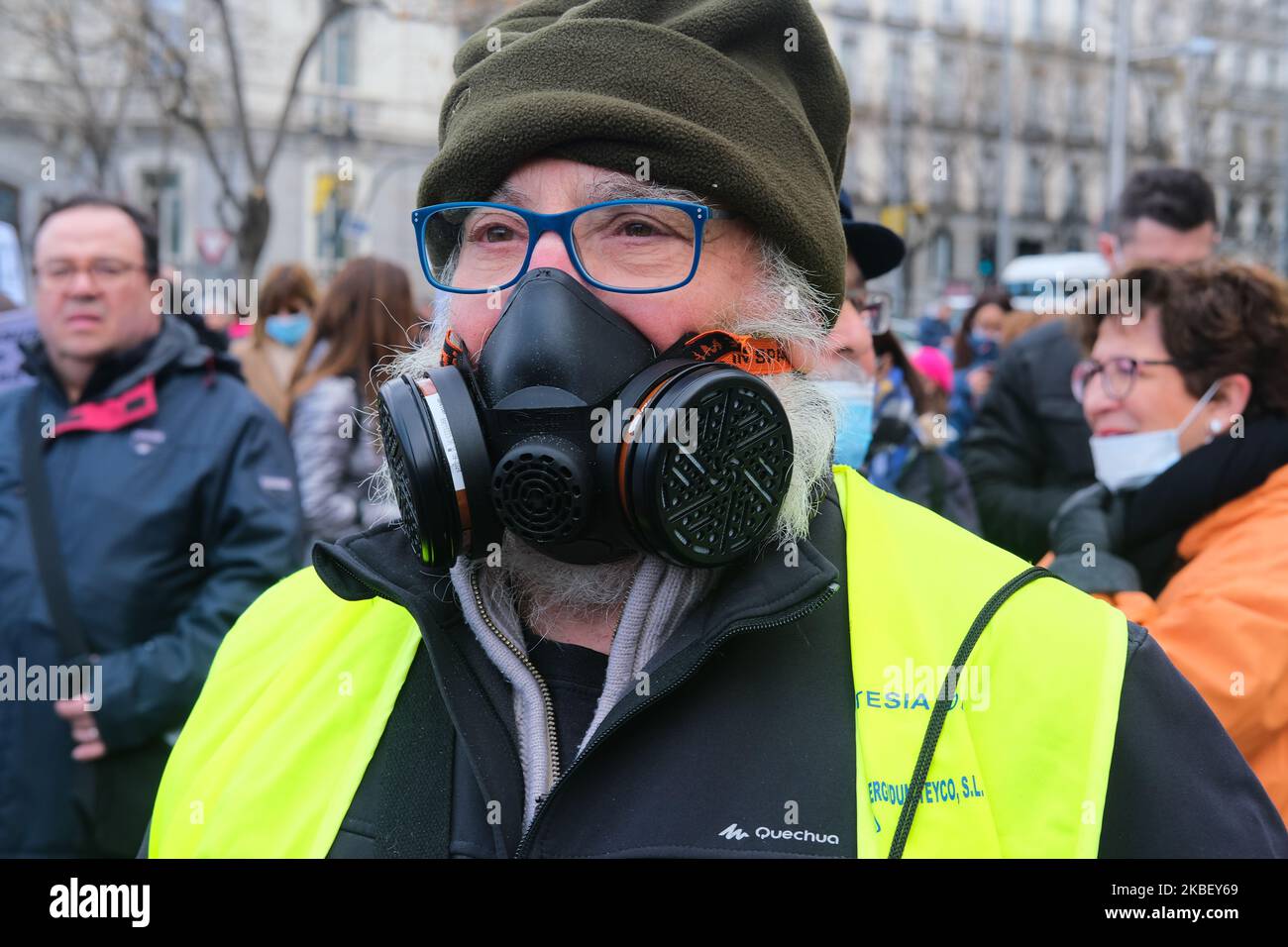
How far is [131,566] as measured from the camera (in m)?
3.20

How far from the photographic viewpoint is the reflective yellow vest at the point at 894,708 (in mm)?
1430

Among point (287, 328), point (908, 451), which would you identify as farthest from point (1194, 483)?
point (287, 328)

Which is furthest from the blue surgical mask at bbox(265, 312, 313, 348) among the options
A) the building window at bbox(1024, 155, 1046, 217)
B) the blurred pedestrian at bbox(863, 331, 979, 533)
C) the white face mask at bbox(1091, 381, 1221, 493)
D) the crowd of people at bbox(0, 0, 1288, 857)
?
the building window at bbox(1024, 155, 1046, 217)

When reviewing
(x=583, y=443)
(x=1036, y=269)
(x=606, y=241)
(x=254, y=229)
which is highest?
(x=1036, y=269)

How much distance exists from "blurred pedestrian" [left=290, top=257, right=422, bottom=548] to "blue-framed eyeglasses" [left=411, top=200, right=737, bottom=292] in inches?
102

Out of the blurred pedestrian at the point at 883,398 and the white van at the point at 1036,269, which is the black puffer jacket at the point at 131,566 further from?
the white van at the point at 1036,269

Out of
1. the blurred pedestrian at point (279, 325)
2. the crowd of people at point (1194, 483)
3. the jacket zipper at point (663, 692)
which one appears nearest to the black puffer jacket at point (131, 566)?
the crowd of people at point (1194, 483)

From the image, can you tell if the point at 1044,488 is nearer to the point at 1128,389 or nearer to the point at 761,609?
the point at 1128,389

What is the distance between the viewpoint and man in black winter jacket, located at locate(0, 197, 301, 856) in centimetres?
311

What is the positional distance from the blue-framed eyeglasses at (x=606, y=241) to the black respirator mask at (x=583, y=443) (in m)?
0.05

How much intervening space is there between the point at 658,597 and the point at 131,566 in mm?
2052

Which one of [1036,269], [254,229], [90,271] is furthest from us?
[1036,269]

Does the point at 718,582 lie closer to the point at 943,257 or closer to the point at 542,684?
the point at 542,684

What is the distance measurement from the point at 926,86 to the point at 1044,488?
34578 mm
